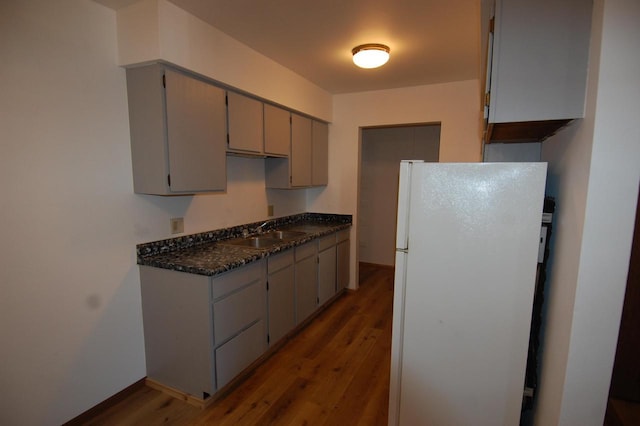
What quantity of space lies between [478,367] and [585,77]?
1255 mm

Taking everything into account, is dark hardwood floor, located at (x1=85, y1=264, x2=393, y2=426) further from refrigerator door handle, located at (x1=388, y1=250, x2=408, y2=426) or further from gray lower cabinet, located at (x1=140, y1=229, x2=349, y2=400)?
refrigerator door handle, located at (x1=388, y1=250, x2=408, y2=426)

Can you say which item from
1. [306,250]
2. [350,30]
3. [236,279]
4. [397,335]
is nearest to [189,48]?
[350,30]

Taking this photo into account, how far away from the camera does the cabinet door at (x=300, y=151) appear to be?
316 cm

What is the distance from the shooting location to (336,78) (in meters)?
3.17

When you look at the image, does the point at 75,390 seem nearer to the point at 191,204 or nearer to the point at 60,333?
the point at 60,333

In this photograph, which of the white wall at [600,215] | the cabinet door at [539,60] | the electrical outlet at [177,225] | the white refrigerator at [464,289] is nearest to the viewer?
the white wall at [600,215]

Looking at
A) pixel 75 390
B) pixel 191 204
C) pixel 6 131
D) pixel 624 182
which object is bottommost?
pixel 75 390

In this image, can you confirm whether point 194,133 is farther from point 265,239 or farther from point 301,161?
point 301,161

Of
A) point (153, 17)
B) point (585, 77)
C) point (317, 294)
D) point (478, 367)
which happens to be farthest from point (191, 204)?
point (585, 77)

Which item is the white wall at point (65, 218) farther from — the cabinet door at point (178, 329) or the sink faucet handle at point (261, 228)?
the sink faucet handle at point (261, 228)

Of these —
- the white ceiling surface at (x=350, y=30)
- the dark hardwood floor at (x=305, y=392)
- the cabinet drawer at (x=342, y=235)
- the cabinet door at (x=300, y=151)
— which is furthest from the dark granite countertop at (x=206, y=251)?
the white ceiling surface at (x=350, y=30)

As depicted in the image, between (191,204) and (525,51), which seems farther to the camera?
(191,204)

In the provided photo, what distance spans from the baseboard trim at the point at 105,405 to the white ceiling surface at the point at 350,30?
2440 mm

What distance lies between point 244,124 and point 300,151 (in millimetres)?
913
